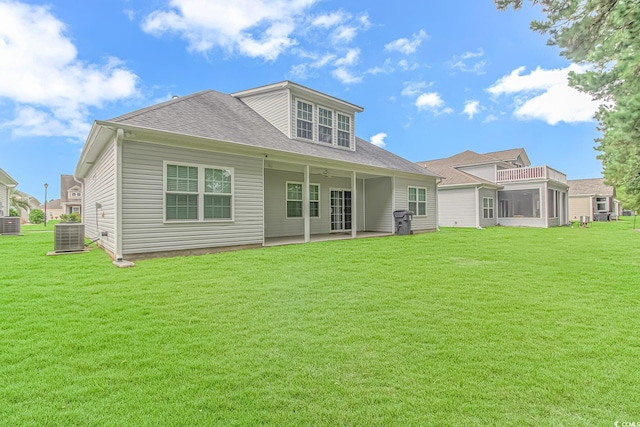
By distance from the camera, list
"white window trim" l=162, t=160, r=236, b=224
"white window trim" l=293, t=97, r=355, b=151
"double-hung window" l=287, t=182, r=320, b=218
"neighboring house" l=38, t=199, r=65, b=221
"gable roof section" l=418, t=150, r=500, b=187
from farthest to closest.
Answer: "neighboring house" l=38, t=199, r=65, b=221 < "gable roof section" l=418, t=150, r=500, b=187 < "double-hung window" l=287, t=182, r=320, b=218 < "white window trim" l=293, t=97, r=355, b=151 < "white window trim" l=162, t=160, r=236, b=224

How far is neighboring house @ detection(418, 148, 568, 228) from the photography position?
63.3 feet

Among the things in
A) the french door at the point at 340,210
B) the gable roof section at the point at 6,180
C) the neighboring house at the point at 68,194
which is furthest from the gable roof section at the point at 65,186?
the french door at the point at 340,210

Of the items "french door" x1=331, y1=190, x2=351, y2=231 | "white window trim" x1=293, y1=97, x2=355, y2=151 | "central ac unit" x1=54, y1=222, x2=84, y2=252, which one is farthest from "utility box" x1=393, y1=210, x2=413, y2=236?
"central ac unit" x1=54, y1=222, x2=84, y2=252

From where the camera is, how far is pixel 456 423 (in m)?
1.75

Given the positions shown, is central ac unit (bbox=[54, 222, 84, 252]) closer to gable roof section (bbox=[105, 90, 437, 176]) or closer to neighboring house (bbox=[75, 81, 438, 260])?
neighboring house (bbox=[75, 81, 438, 260])

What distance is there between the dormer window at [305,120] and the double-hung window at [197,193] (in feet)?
13.5

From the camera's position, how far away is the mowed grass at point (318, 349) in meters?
1.88

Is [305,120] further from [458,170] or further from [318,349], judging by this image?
[458,170]

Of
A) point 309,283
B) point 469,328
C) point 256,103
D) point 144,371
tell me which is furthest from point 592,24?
point 256,103

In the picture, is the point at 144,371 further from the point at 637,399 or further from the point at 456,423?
the point at 637,399

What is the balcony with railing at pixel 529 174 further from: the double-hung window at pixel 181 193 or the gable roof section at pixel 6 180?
the gable roof section at pixel 6 180

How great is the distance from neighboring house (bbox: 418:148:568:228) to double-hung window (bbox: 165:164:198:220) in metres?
16.2

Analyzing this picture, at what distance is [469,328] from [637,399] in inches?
50.4

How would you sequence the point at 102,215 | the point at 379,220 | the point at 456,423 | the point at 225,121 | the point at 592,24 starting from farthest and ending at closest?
1. the point at 379,220
2. the point at 225,121
3. the point at 102,215
4. the point at 592,24
5. the point at 456,423
